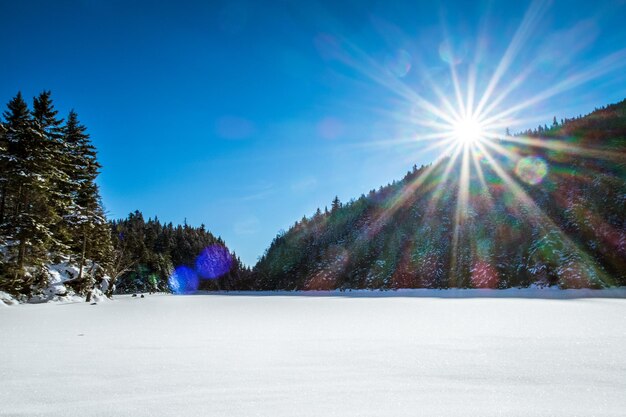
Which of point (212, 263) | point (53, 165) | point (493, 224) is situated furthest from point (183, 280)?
point (53, 165)

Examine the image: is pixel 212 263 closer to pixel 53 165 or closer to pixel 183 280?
pixel 183 280

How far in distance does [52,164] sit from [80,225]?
590 cm

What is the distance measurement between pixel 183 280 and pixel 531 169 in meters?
134

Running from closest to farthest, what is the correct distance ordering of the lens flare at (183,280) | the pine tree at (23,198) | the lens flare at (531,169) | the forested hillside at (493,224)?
1. the pine tree at (23,198)
2. the forested hillside at (493,224)
3. the lens flare at (531,169)
4. the lens flare at (183,280)

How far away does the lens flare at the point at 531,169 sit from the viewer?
92.6 meters

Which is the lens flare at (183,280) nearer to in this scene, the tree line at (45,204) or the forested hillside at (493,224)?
the forested hillside at (493,224)

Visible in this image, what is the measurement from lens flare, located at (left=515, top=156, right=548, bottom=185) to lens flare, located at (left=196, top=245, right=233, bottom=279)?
4989 inches

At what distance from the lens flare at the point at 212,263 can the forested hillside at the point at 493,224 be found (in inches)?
1037

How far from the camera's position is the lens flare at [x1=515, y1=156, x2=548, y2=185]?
92.6 metres

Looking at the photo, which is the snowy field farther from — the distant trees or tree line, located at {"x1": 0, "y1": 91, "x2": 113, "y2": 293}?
the distant trees

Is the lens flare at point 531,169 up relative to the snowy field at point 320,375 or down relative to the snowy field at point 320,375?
up

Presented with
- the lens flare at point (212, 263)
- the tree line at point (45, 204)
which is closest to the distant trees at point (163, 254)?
the lens flare at point (212, 263)

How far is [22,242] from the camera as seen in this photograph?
21.5m

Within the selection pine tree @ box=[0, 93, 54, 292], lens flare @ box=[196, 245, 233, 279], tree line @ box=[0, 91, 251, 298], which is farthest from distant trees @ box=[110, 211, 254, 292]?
pine tree @ box=[0, 93, 54, 292]
